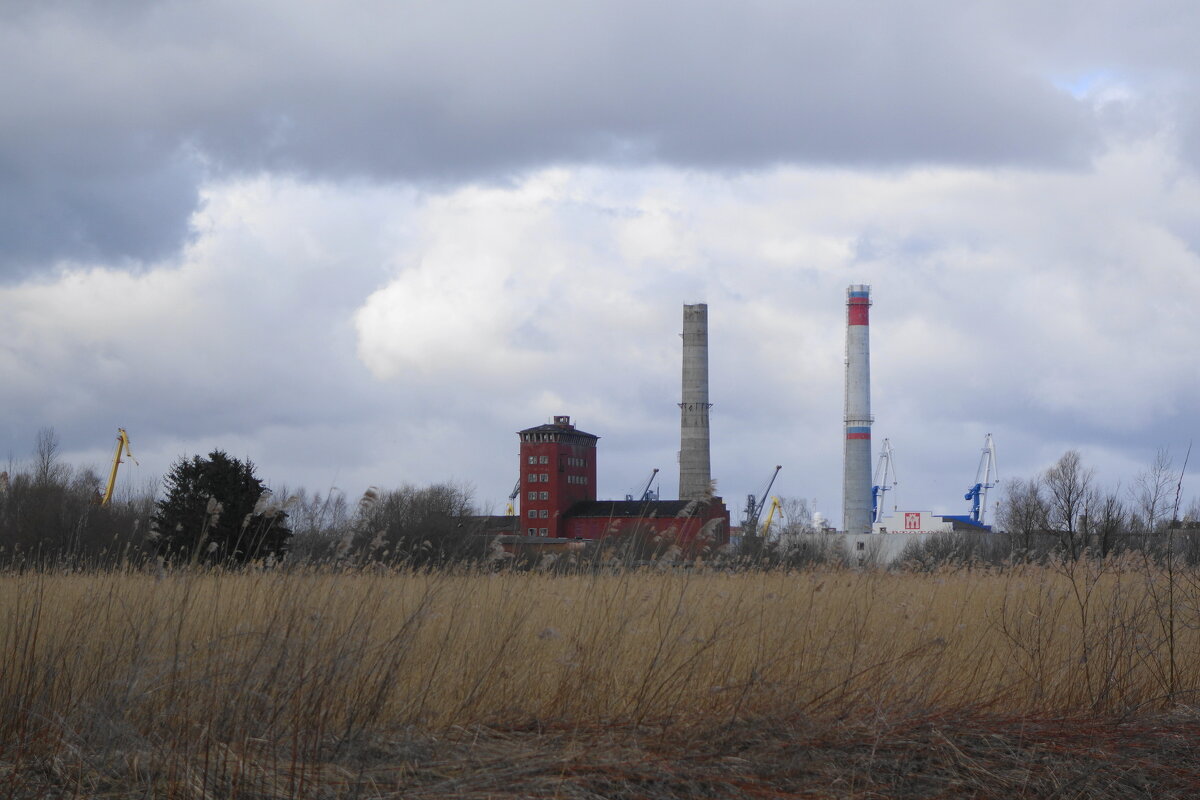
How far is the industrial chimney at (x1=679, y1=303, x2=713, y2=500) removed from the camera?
75312 millimetres

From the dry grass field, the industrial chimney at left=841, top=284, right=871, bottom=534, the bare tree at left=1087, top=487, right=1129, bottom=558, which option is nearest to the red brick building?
the industrial chimney at left=841, top=284, right=871, bottom=534

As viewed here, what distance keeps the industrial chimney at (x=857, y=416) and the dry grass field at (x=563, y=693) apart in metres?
62.6

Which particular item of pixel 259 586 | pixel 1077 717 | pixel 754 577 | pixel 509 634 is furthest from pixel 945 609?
pixel 259 586

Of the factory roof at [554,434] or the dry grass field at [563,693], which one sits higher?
the factory roof at [554,434]

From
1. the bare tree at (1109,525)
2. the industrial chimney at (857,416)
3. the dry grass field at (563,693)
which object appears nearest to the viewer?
the dry grass field at (563,693)

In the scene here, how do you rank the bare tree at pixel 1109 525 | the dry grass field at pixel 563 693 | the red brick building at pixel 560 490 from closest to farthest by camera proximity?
the dry grass field at pixel 563 693, the bare tree at pixel 1109 525, the red brick building at pixel 560 490

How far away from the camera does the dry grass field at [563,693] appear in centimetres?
457

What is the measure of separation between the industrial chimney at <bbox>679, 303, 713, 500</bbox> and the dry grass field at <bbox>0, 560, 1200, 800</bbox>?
220 ft

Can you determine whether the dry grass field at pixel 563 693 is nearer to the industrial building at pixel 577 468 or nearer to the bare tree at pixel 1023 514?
the bare tree at pixel 1023 514

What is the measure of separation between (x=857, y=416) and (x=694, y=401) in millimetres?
10737

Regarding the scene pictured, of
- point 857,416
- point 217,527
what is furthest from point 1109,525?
point 857,416

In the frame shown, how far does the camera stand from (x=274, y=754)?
4.22 meters

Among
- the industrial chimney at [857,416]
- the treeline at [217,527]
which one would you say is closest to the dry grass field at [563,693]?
the treeline at [217,527]

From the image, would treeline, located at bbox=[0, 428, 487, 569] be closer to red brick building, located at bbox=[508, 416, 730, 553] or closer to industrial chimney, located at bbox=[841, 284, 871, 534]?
red brick building, located at bbox=[508, 416, 730, 553]
